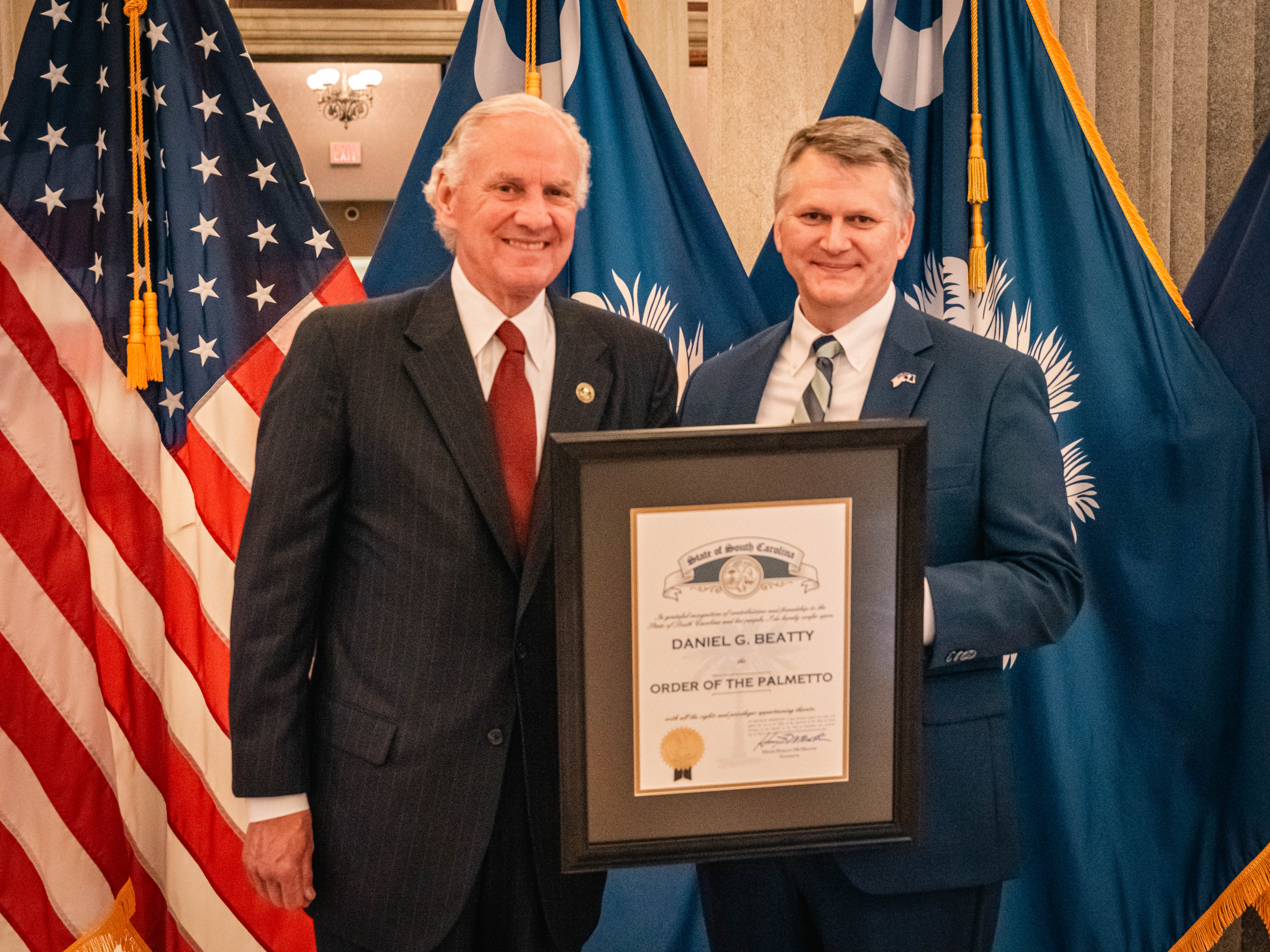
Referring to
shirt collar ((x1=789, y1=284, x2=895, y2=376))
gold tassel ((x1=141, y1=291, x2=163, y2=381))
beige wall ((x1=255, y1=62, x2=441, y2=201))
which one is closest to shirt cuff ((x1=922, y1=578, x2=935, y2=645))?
shirt collar ((x1=789, y1=284, x2=895, y2=376))

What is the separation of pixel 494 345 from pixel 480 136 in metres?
0.30

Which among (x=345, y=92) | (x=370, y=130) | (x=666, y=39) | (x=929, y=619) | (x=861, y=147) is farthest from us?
(x=370, y=130)

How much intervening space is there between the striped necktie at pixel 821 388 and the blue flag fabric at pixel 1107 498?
2.46 ft

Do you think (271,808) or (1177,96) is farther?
(1177,96)

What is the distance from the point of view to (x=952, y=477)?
1472 mm

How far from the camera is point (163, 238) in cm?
213

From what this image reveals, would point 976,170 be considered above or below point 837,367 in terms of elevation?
above

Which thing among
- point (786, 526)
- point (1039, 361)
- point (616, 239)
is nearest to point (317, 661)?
point (786, 526)

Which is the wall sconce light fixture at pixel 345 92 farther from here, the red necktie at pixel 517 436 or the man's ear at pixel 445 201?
the red necktie at pixel 517 436

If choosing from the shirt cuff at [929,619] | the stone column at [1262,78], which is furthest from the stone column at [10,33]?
the stone column at [1262,78]

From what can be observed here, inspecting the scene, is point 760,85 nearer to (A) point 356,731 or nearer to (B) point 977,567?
(B) point 977,567

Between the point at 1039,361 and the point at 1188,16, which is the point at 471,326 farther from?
the point at 1188,16

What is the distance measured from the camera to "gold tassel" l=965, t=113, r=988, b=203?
2.13 m

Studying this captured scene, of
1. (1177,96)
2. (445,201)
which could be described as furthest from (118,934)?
(1177,96)
